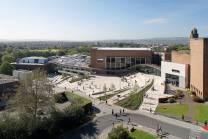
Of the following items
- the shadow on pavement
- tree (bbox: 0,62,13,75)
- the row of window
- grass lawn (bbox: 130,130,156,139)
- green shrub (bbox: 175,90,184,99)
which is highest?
tree (bbox: 0,62,13,75)

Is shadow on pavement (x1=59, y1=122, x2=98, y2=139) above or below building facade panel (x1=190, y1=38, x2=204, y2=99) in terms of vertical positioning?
below

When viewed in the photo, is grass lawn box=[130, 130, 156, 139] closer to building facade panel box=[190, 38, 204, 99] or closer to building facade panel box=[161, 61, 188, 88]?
building facade panel box=[190, 38, 204, 99]

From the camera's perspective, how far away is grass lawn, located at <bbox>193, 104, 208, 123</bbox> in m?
51.4

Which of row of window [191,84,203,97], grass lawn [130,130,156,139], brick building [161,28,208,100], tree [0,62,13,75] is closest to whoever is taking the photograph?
grass lawn [130,130,156,139]

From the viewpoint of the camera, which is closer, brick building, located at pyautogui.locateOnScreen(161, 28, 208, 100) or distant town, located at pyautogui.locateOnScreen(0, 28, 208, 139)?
distant town, located at pyautogui.locateOnScreen(0, 28, 208, 139)

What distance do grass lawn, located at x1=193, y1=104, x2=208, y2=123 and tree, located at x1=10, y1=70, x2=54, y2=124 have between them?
26188 millimetres

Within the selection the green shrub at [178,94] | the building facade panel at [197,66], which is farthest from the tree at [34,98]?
the building facade panel at [197,66]

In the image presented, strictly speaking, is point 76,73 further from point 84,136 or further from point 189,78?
point 84,136

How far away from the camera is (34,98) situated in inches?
1870

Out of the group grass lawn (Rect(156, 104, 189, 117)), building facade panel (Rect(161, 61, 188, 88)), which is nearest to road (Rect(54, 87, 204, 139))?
grass lawn (Rect(156, 104, 189, 117))

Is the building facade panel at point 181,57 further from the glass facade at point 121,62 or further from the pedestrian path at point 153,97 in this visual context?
the glass facade at point 121,62

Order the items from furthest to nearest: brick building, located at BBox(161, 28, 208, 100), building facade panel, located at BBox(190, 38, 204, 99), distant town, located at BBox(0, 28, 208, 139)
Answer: building facade panel, located at BBox(190, 38, 204, 99)
brick building, located at BBox(161, 28, 208, 100)
distant town, located at BBox(0, 28, 208, 139)

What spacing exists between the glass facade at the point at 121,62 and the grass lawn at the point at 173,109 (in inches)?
2069

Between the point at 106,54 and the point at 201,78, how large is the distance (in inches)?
2103
